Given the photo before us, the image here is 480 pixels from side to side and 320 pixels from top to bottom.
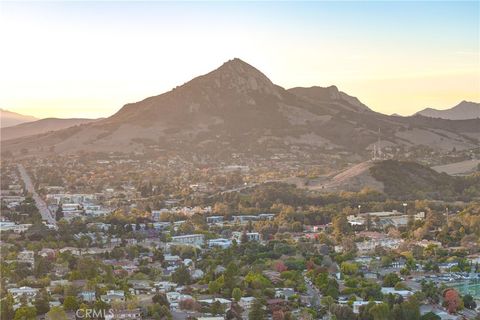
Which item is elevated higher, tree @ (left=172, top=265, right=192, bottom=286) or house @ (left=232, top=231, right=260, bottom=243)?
tree @ (left=172, top=265, right=192, bottom=286)

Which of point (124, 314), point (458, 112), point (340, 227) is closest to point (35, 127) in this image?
point (458, 112)

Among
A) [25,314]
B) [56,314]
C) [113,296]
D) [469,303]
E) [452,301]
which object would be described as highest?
[56,314]

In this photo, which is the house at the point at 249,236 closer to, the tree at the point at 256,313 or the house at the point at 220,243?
the house at the point at 220,243

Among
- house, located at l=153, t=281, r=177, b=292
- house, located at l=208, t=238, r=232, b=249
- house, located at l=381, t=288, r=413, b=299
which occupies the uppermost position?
house, located at l=153, t=281, r=177, b=292

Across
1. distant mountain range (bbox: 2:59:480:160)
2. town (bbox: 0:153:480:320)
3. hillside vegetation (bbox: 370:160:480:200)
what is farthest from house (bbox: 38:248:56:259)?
distant mountain range (bbox: 2:59:480:160)

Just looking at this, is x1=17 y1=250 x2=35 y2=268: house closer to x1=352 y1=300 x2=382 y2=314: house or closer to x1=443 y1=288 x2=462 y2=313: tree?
x1=352 y1=300 x2=382 y2=314: house

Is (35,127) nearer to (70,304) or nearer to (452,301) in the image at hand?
(70,304)
